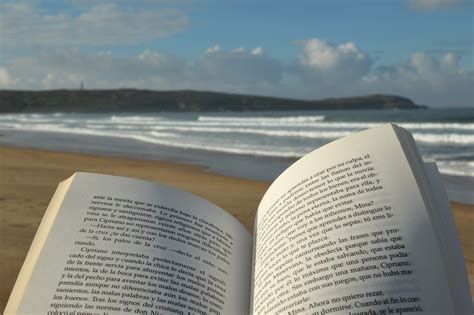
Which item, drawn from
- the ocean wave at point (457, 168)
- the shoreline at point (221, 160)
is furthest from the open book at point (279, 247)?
the ocean wave at point (457, 168)

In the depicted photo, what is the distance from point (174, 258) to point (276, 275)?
0.85ft

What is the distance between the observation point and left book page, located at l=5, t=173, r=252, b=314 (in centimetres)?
132

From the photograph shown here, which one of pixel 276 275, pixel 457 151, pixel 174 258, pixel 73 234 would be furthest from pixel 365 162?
pixel 457 151

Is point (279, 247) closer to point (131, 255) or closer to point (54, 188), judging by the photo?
point (131, 255)

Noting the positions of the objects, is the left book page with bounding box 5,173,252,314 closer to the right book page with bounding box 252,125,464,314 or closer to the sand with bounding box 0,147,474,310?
the right book page with bounding box 252,125,464,314

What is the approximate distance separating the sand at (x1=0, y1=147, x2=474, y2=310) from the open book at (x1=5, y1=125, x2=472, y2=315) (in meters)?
1.29

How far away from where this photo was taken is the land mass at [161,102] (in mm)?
77938

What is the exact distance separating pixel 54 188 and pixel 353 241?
507 centimetres

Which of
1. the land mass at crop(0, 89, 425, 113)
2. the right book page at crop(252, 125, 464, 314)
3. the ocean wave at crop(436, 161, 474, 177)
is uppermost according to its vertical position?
the land mass at crop(0, 89, 425, 113)

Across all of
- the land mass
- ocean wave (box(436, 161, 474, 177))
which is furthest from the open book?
the land mass

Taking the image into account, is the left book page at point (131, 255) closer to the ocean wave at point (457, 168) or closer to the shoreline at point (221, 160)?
the shoreline at point (221, 160)

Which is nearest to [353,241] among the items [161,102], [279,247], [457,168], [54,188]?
[279,247]

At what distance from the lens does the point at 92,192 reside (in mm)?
1563

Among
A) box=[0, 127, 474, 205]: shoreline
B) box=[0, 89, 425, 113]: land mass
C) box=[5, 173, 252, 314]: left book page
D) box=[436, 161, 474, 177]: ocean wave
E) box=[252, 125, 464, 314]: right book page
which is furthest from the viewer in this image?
box=[0, 89, 425, 113]: land mass
